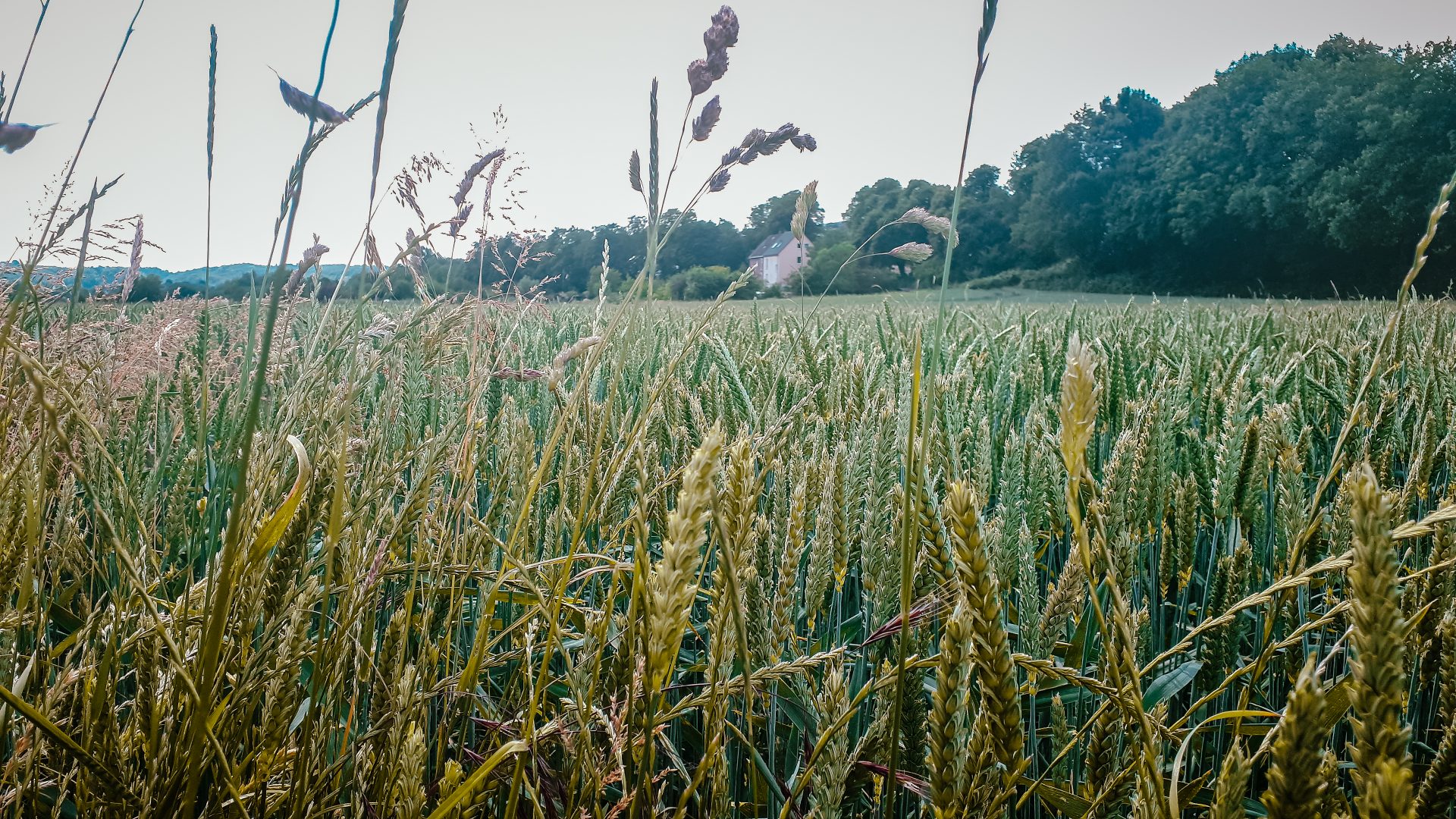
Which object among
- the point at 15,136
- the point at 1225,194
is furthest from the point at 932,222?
the point at 1225,194

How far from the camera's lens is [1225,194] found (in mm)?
31328

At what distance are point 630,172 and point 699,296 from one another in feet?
60.1

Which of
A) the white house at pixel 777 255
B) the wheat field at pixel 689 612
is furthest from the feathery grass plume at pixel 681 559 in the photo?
the white house at pixel 777 255

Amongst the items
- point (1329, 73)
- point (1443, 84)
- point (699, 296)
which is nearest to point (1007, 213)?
point (1329, 73)

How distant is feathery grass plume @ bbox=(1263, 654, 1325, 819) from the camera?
302mm

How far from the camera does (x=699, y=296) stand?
19000mm

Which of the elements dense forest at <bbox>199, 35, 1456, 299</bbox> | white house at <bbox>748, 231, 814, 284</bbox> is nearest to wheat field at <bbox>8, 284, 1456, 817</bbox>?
dense forest at <bbox>199, 35, 1456, 299</bbox>

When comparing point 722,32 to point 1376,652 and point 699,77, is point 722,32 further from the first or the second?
point 1376,652

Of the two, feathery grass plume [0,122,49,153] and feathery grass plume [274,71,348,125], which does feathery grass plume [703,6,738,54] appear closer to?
feathery grass plume [274,71,348,125]

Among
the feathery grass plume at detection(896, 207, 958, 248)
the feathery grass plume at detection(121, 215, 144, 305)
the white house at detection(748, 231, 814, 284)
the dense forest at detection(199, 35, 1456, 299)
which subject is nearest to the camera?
the feathery grass plume at detection(896, 207, 958, 248)

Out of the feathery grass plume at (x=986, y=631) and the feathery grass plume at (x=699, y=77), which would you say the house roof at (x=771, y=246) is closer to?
the feathery grass plume at (x=699, y=77)

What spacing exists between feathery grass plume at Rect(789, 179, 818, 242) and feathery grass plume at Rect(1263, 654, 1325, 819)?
1.24 metres

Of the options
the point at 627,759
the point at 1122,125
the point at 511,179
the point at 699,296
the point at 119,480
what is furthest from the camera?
the point at 1122,125

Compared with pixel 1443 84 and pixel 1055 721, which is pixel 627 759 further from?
pixel 1443 84
